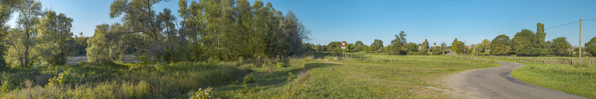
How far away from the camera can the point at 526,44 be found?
6456 cm

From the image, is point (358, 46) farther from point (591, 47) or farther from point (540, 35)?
point (591, 47)

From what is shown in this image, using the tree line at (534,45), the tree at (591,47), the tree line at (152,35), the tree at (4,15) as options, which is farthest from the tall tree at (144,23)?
the tree at (591,47)

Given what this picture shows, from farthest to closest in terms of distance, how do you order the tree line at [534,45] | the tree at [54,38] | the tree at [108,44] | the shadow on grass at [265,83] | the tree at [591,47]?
→ the tree line at [534,45], the tree at [591,47], the tree at [54,38], the tree at [108,44], the shadow on grass at [265,83]

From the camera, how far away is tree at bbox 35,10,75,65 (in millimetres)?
20859

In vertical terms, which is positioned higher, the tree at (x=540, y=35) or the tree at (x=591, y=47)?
the tree at (x=540, y=35)

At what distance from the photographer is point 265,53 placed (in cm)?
3353

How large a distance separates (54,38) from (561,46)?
10858cm

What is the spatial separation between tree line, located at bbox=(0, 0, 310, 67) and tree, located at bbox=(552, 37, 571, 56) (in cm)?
7867

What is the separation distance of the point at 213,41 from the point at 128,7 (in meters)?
9.43

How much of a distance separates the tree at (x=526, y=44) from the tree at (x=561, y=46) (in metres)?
4.24

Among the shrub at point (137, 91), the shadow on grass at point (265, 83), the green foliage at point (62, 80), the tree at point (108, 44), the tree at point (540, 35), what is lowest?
the shadow on grass at point (265, 83)

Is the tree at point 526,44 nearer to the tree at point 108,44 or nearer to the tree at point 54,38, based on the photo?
the tree at point 108,44

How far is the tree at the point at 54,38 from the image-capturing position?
20.9 meters

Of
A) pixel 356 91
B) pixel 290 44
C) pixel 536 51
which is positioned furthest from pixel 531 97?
pixel 536 51
